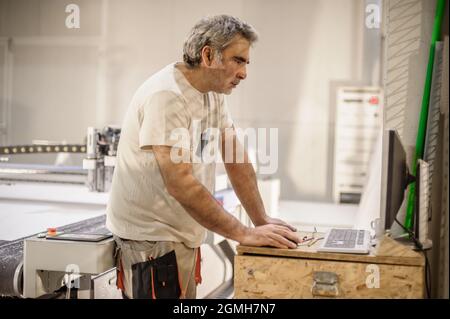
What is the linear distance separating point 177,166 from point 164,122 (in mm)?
142

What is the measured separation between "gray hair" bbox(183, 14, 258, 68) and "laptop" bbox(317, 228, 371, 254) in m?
0.69

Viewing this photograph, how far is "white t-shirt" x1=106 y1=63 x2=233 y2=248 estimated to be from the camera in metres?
1.74

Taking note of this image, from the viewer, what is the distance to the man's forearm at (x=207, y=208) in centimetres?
168

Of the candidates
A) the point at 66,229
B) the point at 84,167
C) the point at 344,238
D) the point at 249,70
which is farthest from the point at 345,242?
the point at 249,70

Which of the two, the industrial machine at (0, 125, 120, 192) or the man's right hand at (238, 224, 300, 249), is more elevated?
the industrial machine at (0, 125, 120, 192)

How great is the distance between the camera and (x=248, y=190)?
2027 millimetres

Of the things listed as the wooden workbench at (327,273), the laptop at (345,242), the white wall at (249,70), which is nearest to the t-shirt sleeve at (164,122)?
the wooden workbench at (327,273)

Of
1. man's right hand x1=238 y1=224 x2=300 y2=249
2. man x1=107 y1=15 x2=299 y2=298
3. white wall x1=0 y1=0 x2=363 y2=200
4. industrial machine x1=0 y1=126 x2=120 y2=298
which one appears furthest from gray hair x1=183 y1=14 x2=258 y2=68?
white wall x1=0 y1=0 x2=363 y2=200

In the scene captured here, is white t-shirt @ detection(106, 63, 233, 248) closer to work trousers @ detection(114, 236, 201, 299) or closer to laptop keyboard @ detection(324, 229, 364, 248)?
work trousers @ detection(114, 236, 201, 299)

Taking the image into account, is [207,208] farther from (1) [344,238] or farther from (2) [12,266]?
(2) [12,266]

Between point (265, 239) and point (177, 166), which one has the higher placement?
point (177, 166)

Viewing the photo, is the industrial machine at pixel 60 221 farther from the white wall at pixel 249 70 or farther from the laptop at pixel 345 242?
the white wall at pixel 249 70

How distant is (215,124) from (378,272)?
775 mm

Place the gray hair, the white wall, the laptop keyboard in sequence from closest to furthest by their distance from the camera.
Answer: the laptop keyboard < the gray hair < the white wall
